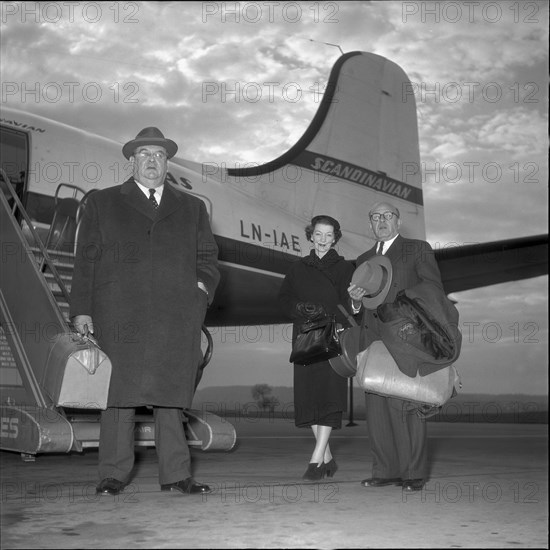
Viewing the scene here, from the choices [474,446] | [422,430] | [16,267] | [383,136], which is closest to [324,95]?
[383,136]

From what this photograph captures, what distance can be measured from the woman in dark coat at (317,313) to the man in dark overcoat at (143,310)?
0.82 m

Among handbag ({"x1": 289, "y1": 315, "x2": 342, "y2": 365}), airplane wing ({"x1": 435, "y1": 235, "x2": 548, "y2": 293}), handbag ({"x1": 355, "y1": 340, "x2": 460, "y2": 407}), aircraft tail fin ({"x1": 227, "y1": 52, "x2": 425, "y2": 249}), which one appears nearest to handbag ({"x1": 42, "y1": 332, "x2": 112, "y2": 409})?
Result: handbag ({"x1": 289, "y1": 315, "x2": 342, "y2": 365})

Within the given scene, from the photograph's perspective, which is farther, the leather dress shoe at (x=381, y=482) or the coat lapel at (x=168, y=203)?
the leather dress shoe at (x=381, y=482)

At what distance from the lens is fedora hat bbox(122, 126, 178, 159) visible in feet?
12.7

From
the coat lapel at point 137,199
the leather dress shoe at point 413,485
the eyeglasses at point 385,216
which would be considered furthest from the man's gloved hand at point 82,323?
the leather dress shoe at point 413,485

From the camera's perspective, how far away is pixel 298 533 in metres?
2.73

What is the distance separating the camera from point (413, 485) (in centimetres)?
386

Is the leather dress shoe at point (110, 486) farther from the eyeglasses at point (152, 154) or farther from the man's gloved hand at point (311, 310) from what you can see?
the eyeglasses at point (152, 154)

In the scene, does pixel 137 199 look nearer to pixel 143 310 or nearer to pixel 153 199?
pixel 153 199

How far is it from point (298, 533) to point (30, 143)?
19.6 feet

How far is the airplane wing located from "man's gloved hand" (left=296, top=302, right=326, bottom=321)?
20.3ft

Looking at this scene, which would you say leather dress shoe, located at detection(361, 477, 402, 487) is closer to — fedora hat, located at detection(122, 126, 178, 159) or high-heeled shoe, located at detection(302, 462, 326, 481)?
high-heeled shoe, located at detection(302, 462, 326, 481)

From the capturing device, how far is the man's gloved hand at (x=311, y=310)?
4238 mm

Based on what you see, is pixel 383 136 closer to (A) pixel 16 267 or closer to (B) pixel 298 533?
(A) pixel 16 267
